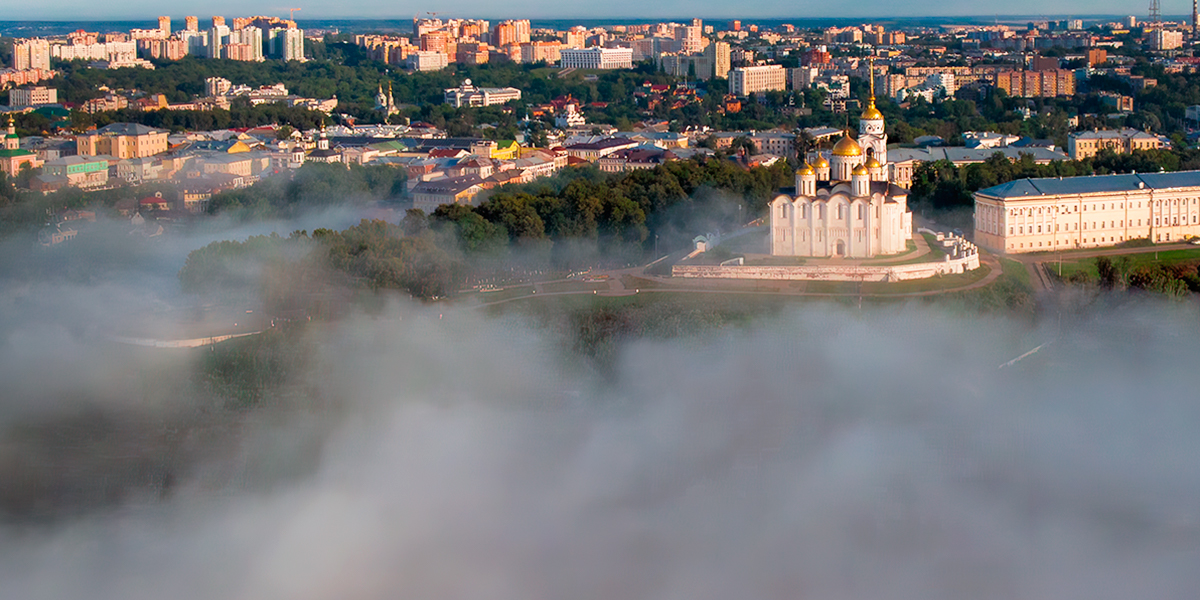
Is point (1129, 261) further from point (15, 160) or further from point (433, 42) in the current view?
point (433, 42)

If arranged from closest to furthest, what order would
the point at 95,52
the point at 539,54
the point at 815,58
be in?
the point at 815,58, the point at 95,52, the point at 539,54

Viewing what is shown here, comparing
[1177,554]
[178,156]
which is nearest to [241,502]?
[1177,554]

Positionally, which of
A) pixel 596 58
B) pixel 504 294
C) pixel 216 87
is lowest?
pixel 504 294

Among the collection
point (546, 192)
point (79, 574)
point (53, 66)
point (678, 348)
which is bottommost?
point (79, 574)

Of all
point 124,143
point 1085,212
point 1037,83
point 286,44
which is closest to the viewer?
point 1085,212

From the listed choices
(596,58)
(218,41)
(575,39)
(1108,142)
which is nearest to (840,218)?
(1108,142)

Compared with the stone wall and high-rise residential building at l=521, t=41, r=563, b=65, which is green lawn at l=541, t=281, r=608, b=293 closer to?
the stone wall

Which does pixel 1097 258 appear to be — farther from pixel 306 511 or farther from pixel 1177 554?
pixel 306 511
